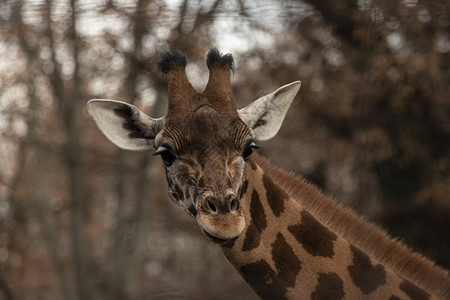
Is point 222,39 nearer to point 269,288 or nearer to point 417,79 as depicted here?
point 417,79

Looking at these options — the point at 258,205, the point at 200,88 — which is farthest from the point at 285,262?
the point at 200,88

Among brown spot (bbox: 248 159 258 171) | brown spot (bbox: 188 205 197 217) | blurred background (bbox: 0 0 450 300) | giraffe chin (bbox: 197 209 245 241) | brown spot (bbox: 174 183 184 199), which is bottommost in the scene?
blurred background (bbox: 0 0 450 300)

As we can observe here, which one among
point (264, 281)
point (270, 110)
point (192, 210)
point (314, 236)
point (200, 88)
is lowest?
point (200, 88)

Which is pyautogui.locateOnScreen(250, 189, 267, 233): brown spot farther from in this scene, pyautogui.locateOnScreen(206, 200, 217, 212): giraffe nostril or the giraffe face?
pyautogui.locateOnScreen(206, 200, 217, 212): giraffe nostril

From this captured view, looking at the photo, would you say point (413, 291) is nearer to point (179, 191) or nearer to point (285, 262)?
point (285, 262)

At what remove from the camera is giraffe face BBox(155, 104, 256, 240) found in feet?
7.57

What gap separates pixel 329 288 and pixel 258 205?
1.64ft

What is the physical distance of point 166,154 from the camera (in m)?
2.51

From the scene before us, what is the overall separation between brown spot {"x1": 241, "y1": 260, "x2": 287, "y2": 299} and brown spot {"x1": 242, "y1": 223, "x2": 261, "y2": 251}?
8 cm

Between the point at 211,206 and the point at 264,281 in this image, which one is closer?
the point at 211,206

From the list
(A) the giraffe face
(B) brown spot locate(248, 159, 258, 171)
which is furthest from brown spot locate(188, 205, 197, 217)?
(B) brown spot locate(248, 159, 258, 171)

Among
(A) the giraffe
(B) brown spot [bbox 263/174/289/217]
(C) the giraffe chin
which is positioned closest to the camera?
(C) the giraffe chin

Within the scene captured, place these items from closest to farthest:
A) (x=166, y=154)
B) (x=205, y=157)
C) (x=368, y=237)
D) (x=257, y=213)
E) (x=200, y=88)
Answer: (x=205, y=157), (x=166, y=154), (x=257, y=213), (x=368, y=237), (x=200, y=88)

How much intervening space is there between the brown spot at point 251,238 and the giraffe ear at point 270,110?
48 centimetres
